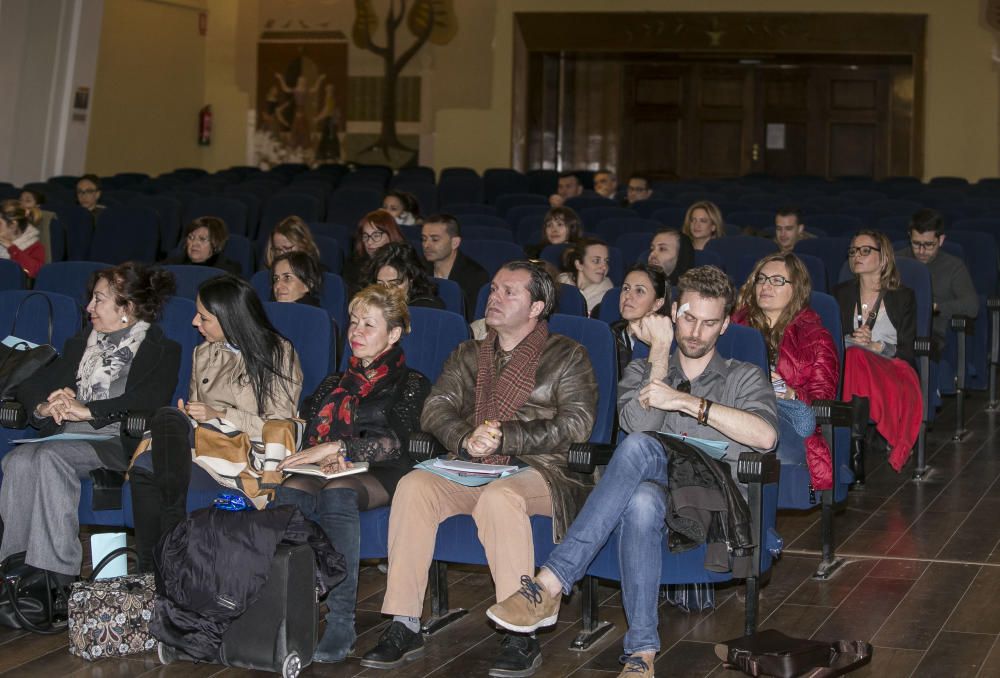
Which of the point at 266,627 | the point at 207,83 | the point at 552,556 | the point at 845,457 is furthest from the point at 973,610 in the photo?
the point at 207,83

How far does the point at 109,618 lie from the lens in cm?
385

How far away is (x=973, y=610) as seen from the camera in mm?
4227

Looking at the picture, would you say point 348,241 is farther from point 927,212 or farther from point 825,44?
point 825,44

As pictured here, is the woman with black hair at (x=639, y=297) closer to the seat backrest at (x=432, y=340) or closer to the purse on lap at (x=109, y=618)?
the seat backrest at (x=432, y=340)

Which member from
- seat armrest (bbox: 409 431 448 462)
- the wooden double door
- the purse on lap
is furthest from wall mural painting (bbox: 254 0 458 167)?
the purse on lap

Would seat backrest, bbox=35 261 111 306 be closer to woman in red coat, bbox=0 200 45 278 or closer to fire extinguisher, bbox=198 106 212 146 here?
woman in red coat, bbox=0 200 45 278

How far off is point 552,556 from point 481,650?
1.41 ft

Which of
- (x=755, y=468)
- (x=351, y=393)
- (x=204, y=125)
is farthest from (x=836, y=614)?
(x=204, y=125)

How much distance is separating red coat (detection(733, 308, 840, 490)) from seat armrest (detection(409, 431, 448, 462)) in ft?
3.93

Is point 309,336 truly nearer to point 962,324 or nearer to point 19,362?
point 19,362

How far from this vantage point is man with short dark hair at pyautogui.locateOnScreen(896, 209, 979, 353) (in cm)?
677

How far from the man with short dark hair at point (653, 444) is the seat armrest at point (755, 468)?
0.10 meters

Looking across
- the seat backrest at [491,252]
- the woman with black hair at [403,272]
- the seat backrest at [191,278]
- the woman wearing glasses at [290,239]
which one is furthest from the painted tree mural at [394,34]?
the woman with black hair at [403,272]

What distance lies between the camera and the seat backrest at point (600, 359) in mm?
4125
